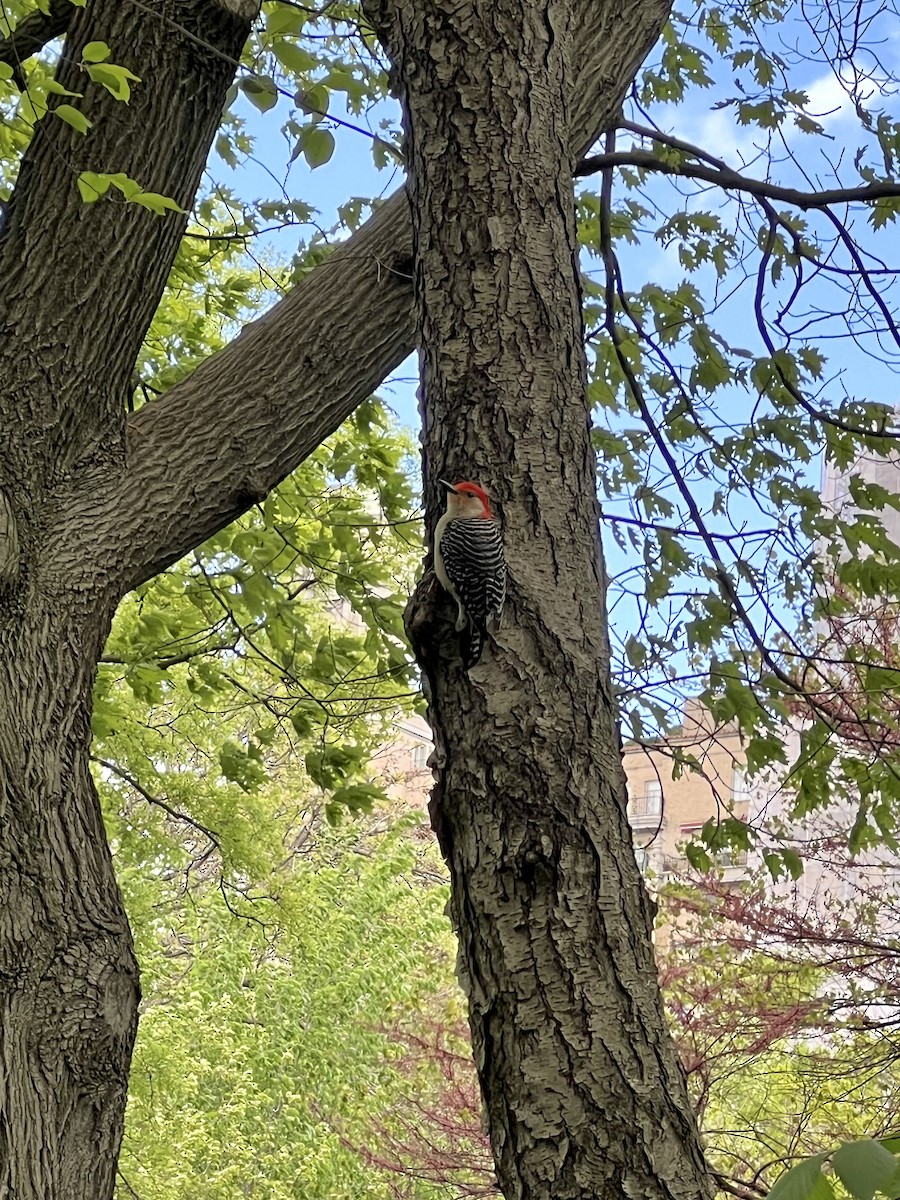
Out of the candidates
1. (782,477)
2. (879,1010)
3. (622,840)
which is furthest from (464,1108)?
(622,840)

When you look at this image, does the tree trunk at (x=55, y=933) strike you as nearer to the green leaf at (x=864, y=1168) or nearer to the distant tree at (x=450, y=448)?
the distant tree at (x=450, y=448)

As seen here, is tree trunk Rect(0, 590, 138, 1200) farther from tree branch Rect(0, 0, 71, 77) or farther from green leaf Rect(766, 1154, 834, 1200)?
green leaf Rect(766, 1154, 834, 1200)

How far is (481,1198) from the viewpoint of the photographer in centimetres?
765

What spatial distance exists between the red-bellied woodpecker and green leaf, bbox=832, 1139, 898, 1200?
0.89 metres

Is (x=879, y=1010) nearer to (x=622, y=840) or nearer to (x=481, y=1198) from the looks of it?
(x=481, y=1198)

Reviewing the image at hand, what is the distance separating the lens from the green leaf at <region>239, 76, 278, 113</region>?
2.28 meters

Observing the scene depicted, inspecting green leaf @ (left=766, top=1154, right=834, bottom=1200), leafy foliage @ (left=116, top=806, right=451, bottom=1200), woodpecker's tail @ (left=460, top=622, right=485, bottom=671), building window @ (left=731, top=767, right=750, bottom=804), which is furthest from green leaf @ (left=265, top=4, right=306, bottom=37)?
leafy foliage @ (left=116, top=806, right=451, bottom=1200)

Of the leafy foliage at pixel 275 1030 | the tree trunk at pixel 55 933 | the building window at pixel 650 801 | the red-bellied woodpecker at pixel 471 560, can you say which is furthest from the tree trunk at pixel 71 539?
the building window at pixel 650 801

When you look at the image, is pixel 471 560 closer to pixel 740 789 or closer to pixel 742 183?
pixel 742 183

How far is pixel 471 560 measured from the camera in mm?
1566

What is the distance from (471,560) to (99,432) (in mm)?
1467

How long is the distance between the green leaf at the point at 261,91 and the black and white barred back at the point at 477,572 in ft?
3.81

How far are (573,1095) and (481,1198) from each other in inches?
284

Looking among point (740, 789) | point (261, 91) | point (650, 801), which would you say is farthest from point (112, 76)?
point (650, 801)
